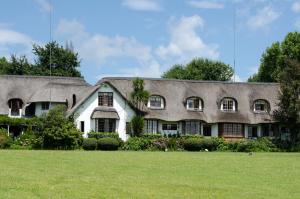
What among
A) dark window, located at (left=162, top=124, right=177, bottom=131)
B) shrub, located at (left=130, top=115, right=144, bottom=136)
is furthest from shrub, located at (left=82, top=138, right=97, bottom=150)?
dark window, located at (left=162, top=124, right=177, bottom=131)

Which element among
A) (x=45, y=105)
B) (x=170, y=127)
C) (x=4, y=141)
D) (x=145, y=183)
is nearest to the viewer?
(x=145, y=183)

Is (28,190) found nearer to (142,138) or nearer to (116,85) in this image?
(142,138)

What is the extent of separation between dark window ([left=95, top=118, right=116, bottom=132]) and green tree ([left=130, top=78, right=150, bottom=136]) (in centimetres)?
211

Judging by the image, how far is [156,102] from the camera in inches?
2667

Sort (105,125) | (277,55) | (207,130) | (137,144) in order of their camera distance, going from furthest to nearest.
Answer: (277,55), (207,130), (105,125), (137,144)

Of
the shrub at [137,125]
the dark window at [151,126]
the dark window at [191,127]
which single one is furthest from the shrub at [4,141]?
the dark window at [191,127]

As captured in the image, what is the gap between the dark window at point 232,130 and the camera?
225 ft

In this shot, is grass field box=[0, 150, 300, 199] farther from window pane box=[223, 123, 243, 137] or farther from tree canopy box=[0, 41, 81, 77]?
tree canopy box=[0, 41, 81, 77]

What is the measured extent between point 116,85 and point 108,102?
279 cm

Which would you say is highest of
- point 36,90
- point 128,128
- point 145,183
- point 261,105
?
point 36,90

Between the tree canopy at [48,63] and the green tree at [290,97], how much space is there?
42.3 m

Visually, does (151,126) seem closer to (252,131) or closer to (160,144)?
(160,144)

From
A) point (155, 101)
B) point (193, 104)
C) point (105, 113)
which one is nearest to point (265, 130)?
point (193, 104)

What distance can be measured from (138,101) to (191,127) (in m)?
6.86
